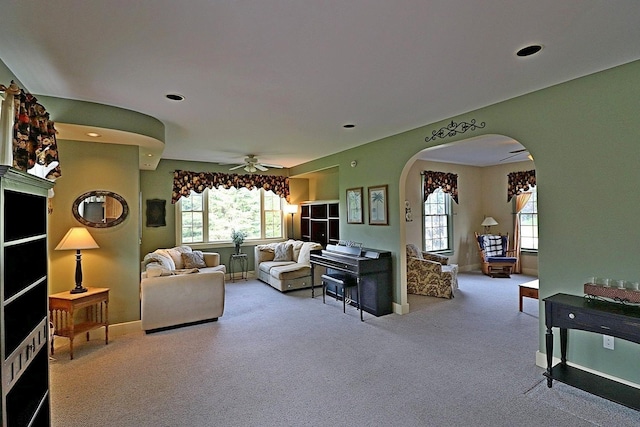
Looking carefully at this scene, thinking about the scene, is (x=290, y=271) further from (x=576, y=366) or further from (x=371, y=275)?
(x=576, y=366)

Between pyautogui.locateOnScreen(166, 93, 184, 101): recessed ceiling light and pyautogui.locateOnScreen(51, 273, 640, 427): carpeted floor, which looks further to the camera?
pyautogui.locateOnScreen(166, 93, 184, 101): recessed ceiling light

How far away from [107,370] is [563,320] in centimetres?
408

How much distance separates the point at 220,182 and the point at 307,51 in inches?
208

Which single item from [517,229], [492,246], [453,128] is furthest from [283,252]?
[517,229]

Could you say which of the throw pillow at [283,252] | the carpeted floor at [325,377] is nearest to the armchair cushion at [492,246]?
the carpeted floor at [325,377]

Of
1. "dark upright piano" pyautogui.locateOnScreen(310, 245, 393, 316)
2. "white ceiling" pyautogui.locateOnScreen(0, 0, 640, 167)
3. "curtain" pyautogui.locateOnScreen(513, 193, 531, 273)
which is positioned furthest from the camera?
"curtain" pyautogui.locateOnScreen(513, 193, 531, 273)

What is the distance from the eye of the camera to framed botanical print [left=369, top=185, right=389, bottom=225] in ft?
15.8

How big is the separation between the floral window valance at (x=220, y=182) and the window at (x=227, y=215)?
23 cm

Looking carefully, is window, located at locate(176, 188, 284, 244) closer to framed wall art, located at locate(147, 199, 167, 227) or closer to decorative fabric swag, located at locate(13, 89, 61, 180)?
framed wall art, located at locate(147, 199, 167, 227)

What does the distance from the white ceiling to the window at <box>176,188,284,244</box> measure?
3716 millimetres

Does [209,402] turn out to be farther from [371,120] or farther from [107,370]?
[371,120]

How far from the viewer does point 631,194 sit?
2492 millimetres

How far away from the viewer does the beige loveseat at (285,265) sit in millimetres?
6008

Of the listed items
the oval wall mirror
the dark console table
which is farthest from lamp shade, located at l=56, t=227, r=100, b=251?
the dark console table
